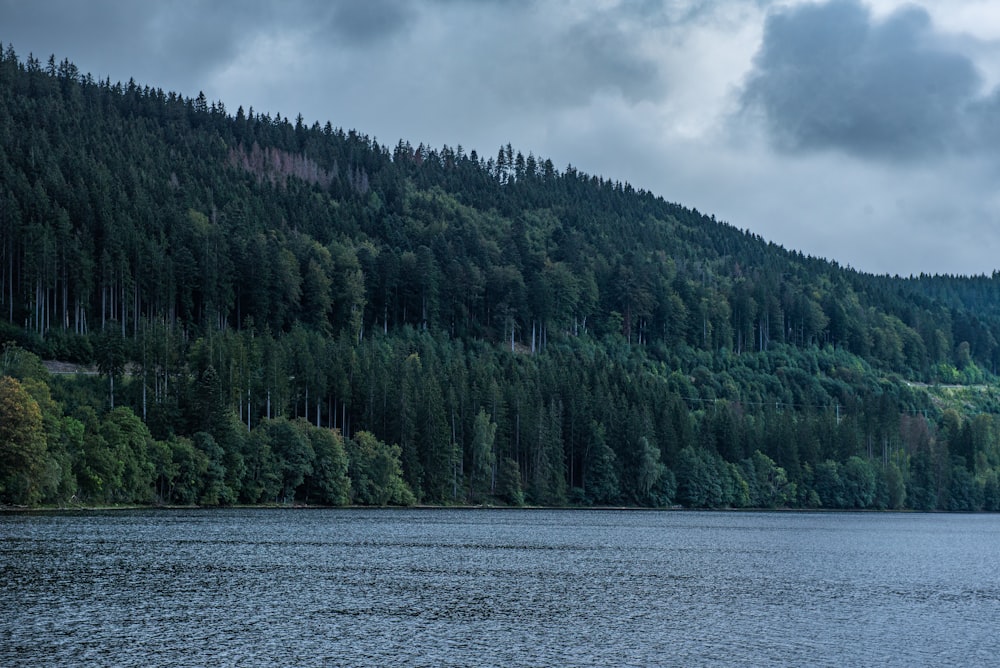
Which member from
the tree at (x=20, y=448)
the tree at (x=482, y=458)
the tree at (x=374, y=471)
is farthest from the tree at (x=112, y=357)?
the tree at (x=482, y=458)

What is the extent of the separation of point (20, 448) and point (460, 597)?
62.7m

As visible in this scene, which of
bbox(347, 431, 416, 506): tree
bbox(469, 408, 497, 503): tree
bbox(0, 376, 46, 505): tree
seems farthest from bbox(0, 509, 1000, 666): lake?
bbox(469, 408, 497, 503): tree

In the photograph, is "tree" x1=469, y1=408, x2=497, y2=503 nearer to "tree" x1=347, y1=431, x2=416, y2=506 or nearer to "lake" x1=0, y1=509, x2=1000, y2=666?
"tree" x1=347, y1=431, x2=416, y2=506

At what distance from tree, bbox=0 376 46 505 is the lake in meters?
4.15

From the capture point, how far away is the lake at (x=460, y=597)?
4847 centimetres

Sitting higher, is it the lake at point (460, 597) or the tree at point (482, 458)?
the tree at point (482, 458)

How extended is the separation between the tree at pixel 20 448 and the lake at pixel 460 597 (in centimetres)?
415

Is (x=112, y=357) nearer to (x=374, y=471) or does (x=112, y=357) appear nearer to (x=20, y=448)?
(x=374, y=471)

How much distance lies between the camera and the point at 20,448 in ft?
357

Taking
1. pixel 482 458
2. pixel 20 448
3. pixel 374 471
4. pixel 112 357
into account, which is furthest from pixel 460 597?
pixel 482 458

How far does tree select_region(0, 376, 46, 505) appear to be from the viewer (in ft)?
358

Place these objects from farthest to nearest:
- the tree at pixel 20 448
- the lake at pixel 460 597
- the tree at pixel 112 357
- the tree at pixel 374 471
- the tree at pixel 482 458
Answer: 1. the tree at pixel 482 458
2. the tree at pixel 374 471
3. the tree at pixel 112 357
4. the tree at pixel 20 448
5. the lake at pixel 460 597

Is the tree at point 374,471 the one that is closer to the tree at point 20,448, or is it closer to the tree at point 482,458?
the tree at point 482,458

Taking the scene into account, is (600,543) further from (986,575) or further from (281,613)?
(281,613)
